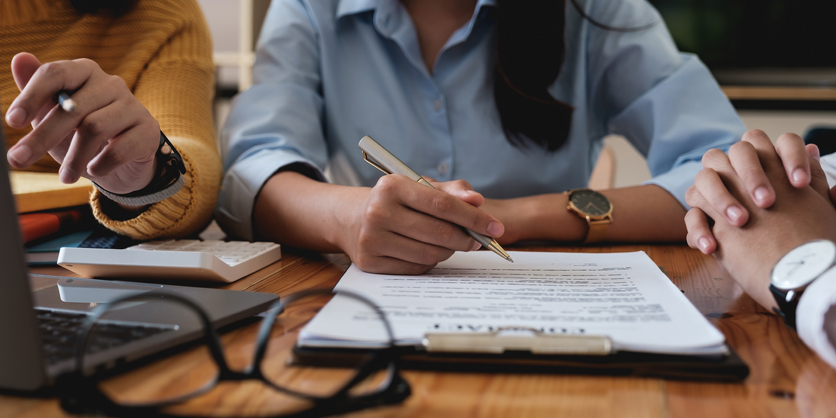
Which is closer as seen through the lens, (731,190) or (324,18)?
(731,190)

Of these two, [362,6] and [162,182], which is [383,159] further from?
[362,6]

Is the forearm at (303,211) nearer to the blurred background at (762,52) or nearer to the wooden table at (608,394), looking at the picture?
the wooden table at (608,394)

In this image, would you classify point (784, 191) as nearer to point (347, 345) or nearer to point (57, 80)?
point (347, 345)

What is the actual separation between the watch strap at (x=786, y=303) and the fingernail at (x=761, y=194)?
0.30ft

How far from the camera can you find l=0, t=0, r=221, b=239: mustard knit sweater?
0.80 metres

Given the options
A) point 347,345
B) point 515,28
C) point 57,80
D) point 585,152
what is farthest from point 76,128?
point 585,152

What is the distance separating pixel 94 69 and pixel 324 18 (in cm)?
55

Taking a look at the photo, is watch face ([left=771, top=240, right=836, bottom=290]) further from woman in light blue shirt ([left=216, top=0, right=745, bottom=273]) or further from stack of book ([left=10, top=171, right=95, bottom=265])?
stack of book ([left=10, top=171, right=95, bottom=265])

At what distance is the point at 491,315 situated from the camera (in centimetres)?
40

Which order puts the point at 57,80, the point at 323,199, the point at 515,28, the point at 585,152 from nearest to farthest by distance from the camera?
1. the point at 57,80
2. the point at 323,199
3. the point at 515,28
4. the point at 585,152

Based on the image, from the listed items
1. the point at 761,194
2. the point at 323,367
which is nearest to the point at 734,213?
the point at 761,194

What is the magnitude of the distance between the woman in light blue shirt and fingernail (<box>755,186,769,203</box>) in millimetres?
325

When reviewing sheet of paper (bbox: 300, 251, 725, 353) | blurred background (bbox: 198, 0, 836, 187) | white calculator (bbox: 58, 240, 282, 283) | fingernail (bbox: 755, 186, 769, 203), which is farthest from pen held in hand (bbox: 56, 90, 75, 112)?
blurred background (bbox: 198, 0, 836, 187)

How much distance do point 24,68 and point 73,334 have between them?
273 mm
